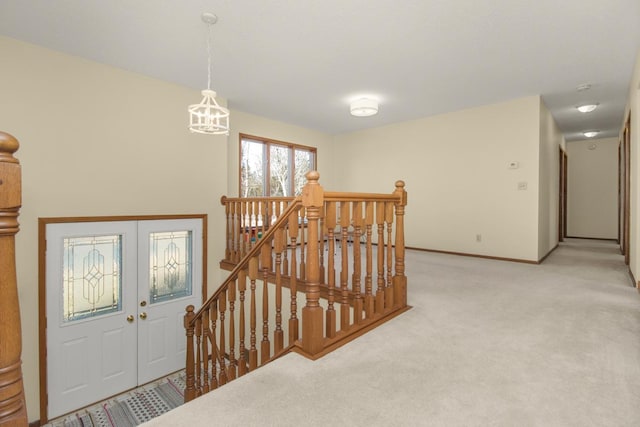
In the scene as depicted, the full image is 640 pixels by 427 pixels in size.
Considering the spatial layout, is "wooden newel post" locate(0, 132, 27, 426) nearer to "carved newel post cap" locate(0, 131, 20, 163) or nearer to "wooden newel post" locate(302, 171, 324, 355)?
"carved newel post cap" locate(0, 131, 20, 163)

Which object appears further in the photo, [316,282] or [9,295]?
[316,282]

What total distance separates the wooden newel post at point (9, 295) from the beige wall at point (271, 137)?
176 inches

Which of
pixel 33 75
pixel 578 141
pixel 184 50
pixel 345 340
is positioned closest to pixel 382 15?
pixel 184 50

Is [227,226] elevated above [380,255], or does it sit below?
above

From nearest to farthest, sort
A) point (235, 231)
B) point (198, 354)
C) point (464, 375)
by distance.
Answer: point (464, 375) < point (198, 354) < point (235, 231)

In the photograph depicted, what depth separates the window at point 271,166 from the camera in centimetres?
570

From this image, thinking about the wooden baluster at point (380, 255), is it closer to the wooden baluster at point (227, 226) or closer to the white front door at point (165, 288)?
the wooden baluster at point (227, 226)

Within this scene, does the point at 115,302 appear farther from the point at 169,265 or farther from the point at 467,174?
the point at 467,174

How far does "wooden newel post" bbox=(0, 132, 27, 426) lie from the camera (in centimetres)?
71

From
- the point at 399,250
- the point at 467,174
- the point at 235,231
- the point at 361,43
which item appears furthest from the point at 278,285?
the point at 467,174

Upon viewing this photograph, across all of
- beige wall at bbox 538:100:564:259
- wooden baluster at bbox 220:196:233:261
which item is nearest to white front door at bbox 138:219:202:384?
wooden baluster at bbox 220:196:233:261

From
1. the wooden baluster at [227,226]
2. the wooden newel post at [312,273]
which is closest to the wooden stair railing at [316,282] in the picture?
the wooden newel post at [312,273]

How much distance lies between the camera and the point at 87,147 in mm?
3570

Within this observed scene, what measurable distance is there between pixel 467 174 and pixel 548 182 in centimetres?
138
